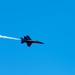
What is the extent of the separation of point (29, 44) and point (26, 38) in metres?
4.27

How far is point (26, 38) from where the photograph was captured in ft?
421

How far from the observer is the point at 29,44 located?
128500 millimetres
